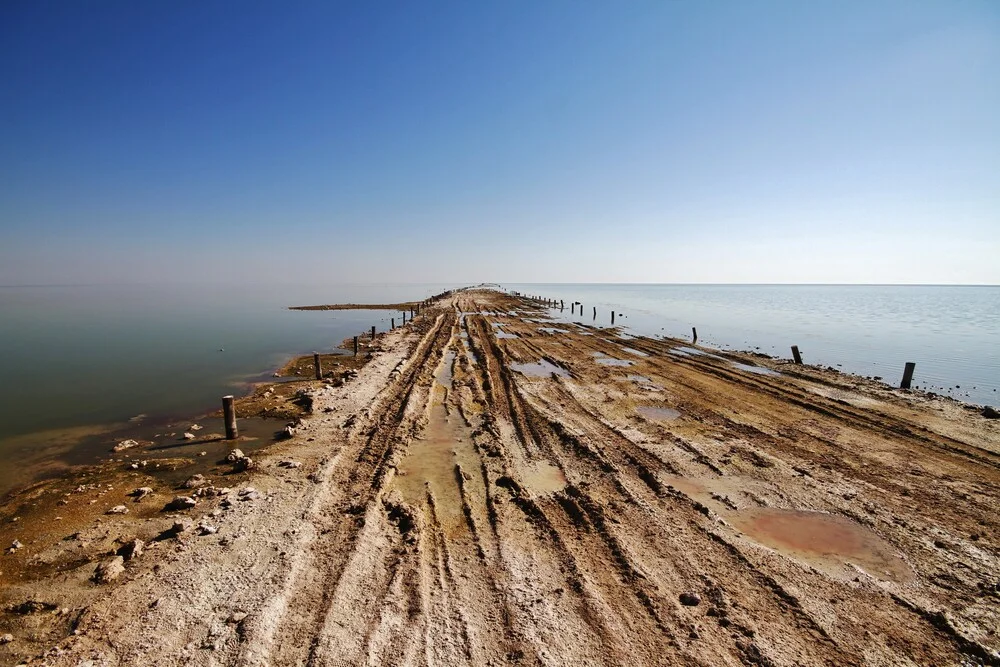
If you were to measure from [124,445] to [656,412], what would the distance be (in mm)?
15595

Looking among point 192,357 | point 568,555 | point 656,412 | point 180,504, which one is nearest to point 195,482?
point 180,504

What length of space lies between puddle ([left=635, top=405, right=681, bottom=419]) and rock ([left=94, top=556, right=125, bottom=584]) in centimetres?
1219

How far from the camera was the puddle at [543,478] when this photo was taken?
8.54m

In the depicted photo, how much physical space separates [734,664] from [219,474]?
400 inches

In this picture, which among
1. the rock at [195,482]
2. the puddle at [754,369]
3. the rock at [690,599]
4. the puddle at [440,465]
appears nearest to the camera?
the rock at [690,599]

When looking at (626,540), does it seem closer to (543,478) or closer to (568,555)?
(568,555)

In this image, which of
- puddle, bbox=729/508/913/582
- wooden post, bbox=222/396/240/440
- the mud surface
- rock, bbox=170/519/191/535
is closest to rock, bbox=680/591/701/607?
the mud surface

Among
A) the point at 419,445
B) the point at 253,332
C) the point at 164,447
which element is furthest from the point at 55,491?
the point at 253,332

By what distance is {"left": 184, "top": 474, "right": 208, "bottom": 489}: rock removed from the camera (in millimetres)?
9008

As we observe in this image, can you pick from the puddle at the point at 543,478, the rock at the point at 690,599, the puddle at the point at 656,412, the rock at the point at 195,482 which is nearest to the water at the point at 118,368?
the rock at the point at 195,482

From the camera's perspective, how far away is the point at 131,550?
21.4 feet

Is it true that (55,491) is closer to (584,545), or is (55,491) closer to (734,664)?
(584,545)

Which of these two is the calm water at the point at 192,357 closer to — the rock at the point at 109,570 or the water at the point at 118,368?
the water at the point at 118,368

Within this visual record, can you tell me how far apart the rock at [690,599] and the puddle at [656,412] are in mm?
7889
